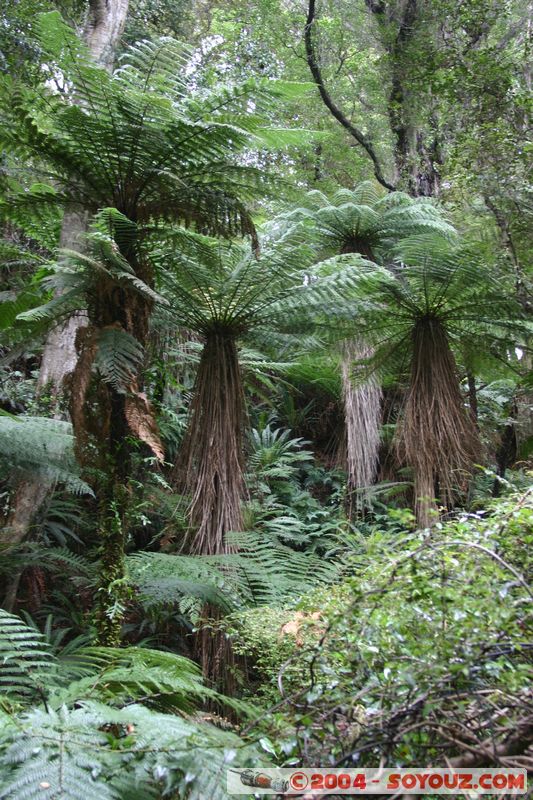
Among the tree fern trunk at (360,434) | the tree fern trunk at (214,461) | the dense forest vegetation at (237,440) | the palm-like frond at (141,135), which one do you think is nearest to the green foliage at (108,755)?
the dense forest vegetation at (237,440)

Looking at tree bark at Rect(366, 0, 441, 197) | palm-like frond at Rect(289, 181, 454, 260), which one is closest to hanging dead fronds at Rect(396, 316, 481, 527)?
palm-like frond at Rect(289, 181, 454, 260)

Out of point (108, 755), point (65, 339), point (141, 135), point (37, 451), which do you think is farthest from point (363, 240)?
point (108, 755)

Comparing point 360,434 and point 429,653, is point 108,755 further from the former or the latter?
point 360,434

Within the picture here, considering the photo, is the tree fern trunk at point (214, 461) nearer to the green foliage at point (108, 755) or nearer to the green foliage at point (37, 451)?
the green foliage at point (37, 451)

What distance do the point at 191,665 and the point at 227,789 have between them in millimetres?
1115

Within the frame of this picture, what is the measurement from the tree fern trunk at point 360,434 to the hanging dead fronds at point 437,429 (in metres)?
1.20

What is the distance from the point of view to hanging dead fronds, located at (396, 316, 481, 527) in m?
3.88

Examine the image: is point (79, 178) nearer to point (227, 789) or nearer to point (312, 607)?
point (312, 607)

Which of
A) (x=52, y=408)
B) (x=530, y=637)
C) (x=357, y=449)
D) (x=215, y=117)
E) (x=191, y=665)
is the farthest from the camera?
(x=357, y=449)

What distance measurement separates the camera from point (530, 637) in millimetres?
1265

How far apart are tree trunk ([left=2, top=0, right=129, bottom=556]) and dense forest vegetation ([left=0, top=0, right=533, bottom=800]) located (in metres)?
0.02

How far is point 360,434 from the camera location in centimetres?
537

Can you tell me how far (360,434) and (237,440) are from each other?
207 cm

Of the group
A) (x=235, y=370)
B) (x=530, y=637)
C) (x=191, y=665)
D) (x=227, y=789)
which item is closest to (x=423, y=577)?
(x=530, y=637)
